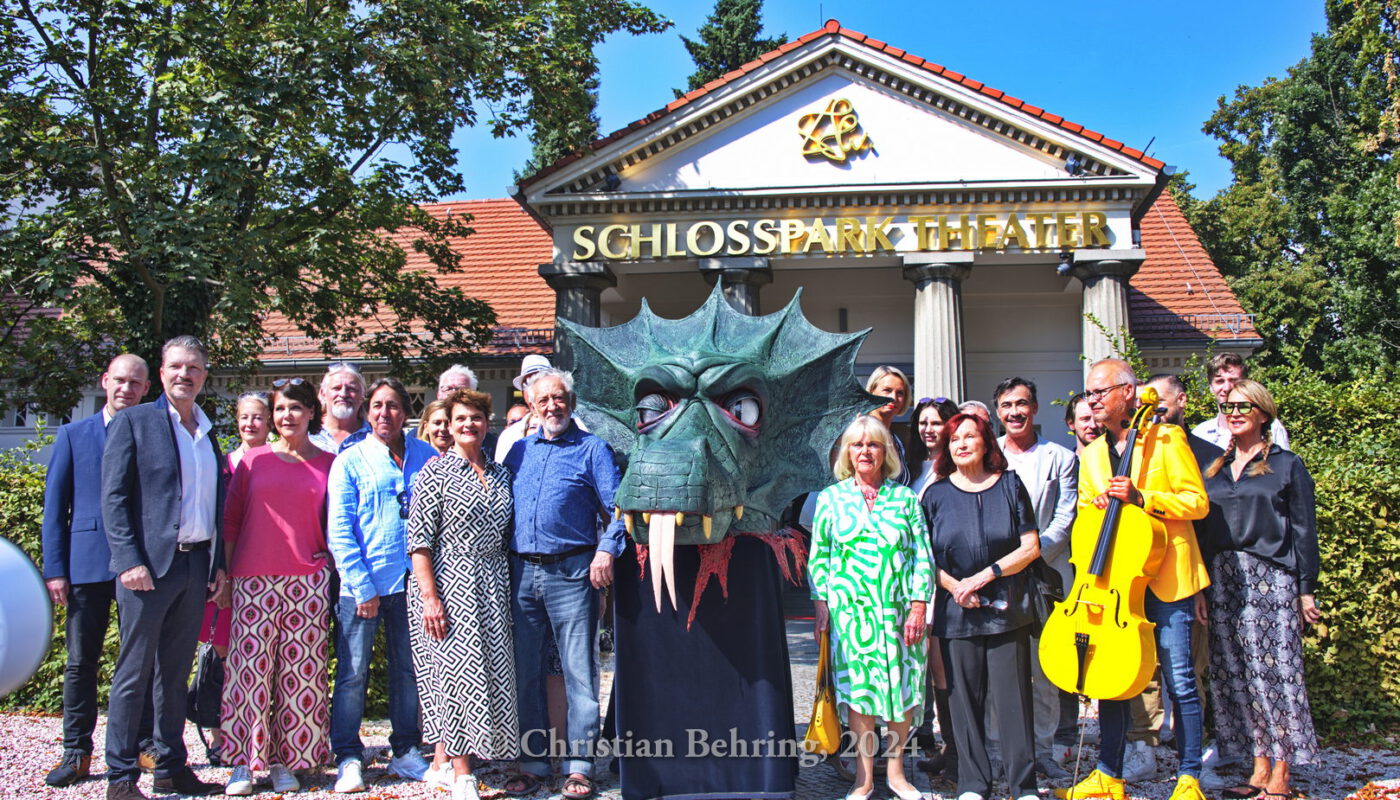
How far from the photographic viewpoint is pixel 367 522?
16.8 feet

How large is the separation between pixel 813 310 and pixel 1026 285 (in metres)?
3.84

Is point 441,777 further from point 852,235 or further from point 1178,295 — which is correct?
point 1178,295

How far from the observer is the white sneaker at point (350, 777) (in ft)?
16.0

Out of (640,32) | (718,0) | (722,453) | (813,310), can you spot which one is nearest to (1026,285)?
(813,310)

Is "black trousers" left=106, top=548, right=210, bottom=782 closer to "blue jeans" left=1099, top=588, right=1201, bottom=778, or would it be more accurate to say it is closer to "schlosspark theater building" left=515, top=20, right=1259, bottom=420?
"blue jeans" left=1099, top=588, right=1201, bottom=778

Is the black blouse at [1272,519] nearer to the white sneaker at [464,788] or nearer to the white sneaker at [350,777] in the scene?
the white sneaker at [464,788]

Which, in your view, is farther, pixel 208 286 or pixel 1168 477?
pixel 208 286

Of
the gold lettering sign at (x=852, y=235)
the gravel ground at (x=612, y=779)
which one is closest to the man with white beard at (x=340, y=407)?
the gravel ground at (x=612, y=779)

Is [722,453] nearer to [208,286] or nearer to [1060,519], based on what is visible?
[1060,519]

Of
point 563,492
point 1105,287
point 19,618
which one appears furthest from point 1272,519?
point 1105,287

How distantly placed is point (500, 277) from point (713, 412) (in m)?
17.6

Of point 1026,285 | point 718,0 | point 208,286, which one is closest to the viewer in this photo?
point 208,286

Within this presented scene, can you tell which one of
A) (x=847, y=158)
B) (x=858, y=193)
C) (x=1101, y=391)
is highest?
(x=847, y=158)

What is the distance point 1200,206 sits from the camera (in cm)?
2744
